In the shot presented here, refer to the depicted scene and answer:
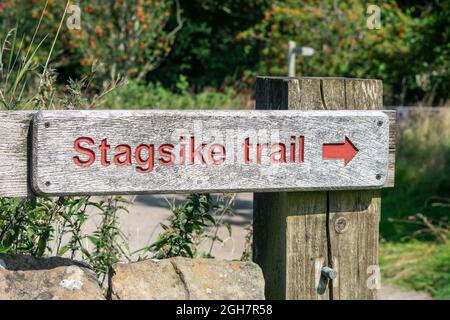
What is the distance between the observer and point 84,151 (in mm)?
2492

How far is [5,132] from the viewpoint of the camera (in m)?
2.45

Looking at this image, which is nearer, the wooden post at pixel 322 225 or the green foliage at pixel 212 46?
the wooden post at pixel 322 225

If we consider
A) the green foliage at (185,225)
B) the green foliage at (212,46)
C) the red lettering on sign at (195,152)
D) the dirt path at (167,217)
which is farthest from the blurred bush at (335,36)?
the red lettering on sign at (195,152)

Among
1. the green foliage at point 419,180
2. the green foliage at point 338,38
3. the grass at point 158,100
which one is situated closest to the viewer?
the green foliage at point 419,180

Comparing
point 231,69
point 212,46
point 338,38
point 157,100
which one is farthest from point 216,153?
point 212,46

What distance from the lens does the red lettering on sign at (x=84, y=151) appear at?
2484 millimetres

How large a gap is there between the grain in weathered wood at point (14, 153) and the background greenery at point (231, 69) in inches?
28.3

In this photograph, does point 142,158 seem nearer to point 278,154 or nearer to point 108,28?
point 278,154

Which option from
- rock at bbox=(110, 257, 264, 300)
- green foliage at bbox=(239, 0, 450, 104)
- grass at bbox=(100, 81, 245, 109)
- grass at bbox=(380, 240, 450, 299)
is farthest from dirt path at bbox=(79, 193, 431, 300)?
green foliage at bbox=(239, 0, 450, 104)

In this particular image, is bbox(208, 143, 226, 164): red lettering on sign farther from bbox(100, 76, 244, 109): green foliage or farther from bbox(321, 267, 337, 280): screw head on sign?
bbox(100, 76, 244, 109): green foliage

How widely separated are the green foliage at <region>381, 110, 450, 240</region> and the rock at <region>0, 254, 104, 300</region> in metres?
5.07

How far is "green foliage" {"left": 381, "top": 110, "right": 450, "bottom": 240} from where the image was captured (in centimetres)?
812

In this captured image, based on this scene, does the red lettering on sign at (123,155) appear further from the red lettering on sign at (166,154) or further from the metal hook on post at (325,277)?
the metal hook on post at (325,277)

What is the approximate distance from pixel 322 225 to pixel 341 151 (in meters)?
0.27
